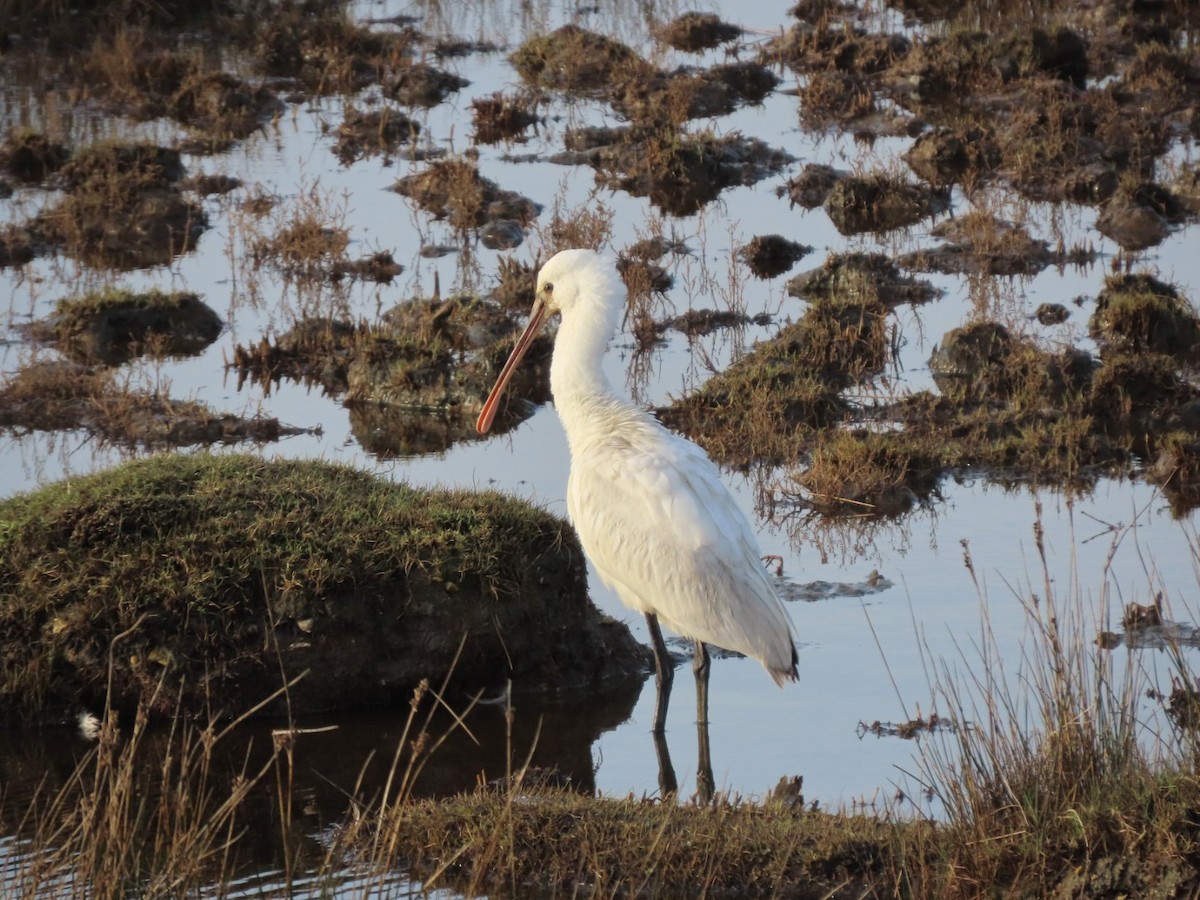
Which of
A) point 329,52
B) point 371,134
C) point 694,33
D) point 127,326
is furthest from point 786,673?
point 694,33

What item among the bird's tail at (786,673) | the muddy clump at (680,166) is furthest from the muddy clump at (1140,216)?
the bird's tail at (786,673)

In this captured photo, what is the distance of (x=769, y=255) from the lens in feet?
56.4

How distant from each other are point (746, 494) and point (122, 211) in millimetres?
9408

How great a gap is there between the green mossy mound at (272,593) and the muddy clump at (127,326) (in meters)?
5.79

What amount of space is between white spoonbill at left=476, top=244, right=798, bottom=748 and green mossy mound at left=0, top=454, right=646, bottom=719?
23.9 inches

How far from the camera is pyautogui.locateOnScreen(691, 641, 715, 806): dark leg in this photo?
25.7ft

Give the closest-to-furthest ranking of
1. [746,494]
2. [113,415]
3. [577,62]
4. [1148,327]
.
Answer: [746,494] < [113,415] < [1148,327] < [577,62]

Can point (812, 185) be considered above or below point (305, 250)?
above

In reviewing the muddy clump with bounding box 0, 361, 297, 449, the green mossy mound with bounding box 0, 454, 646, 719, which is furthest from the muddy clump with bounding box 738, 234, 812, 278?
the green mossy mound with bounding box 0, 454, 646, 719

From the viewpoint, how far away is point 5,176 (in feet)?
67.2

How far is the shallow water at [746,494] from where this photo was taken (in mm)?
8266

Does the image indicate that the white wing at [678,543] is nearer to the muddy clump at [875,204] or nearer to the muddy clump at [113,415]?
the muddy clump at [113,415]

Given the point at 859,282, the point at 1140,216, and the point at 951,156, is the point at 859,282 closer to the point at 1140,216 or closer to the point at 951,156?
the point at 1140,216

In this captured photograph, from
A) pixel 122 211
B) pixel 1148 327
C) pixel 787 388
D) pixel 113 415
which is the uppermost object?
pixel 122 211
